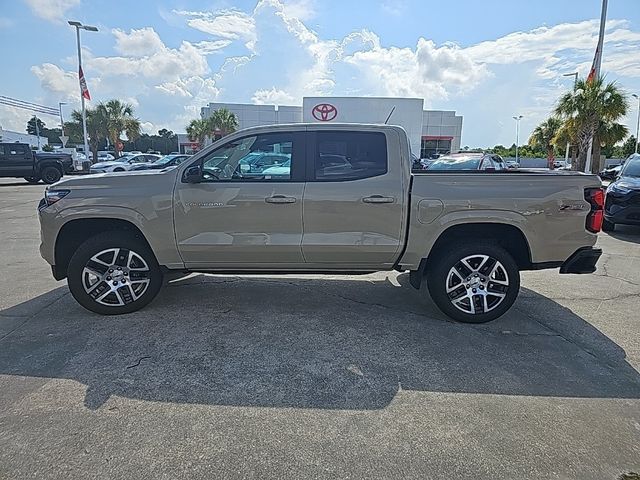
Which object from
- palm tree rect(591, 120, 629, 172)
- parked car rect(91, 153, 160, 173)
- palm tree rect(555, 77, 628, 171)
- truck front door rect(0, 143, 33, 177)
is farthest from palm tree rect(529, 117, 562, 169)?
truck front door rect(0, 143, 33, 177)

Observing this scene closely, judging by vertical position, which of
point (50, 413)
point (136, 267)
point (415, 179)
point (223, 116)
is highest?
point (223, 116)

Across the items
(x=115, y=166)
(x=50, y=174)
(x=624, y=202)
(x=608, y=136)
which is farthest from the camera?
(x=608, y=136)

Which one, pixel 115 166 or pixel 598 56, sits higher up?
pixel 598 56

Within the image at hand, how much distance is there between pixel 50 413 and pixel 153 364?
83cm

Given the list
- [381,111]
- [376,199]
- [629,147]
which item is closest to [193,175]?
[376,199]

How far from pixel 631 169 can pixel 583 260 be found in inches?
312

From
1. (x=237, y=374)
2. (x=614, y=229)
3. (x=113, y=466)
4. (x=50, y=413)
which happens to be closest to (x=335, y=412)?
(x=237, y=374)

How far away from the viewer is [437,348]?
408 cm

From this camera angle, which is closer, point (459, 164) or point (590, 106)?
point (459, 164)

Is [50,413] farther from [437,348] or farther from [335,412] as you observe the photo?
[437,348]

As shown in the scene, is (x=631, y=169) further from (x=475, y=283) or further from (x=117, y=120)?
(x=117, y=120)

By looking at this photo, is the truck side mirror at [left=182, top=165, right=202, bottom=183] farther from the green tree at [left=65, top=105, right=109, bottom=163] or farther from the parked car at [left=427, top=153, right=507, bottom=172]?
the green tree at [left=65, top=105, right=109, bottom=163]

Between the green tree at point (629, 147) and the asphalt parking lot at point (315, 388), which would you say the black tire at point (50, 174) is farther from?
the green tree at point (629, 147)

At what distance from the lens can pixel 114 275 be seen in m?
4.70
